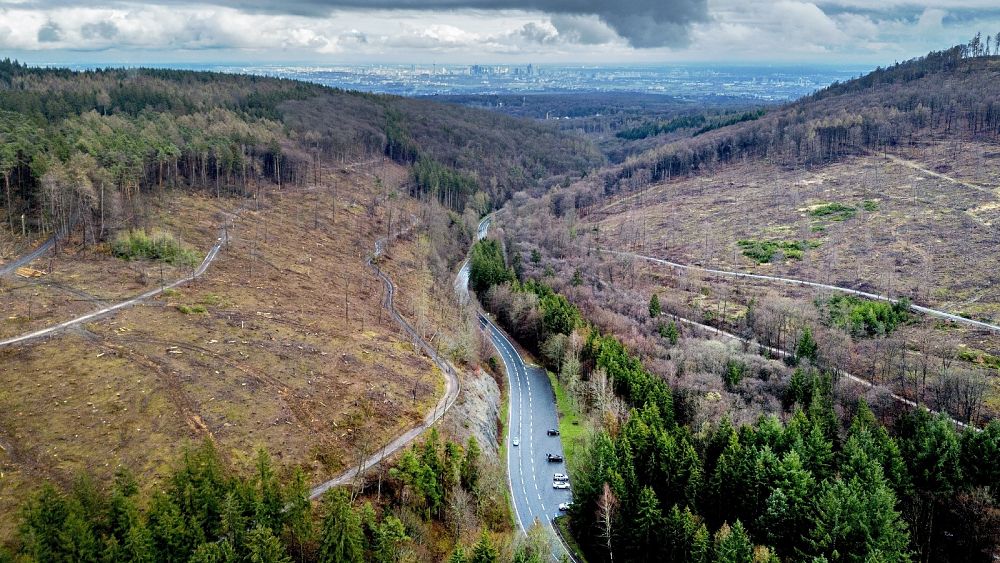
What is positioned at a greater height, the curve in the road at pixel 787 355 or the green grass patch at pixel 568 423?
the curve in the road at pixel 787 355

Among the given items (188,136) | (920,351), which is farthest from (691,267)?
(188,136)

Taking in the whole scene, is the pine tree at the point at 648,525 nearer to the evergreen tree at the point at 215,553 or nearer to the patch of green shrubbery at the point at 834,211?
the evergreen tree at the point at 215,553

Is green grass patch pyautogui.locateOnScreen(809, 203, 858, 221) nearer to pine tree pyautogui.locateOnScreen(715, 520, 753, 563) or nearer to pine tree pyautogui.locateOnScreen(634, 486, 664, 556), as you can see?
pine tree pyautogui.locateOnScreen(634, 486, 664, 556)

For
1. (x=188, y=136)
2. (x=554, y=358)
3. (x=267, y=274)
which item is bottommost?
(x=554, y=358)

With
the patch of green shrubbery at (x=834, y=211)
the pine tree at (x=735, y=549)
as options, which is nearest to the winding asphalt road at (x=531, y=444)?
the pine tree at (x=735, y=549)

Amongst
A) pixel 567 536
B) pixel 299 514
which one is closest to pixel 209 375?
pixel 299 514

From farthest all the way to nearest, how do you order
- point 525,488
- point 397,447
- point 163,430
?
point 525,488
point 397,447
point 163,430

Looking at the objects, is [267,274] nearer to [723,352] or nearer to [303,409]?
[303,409]
